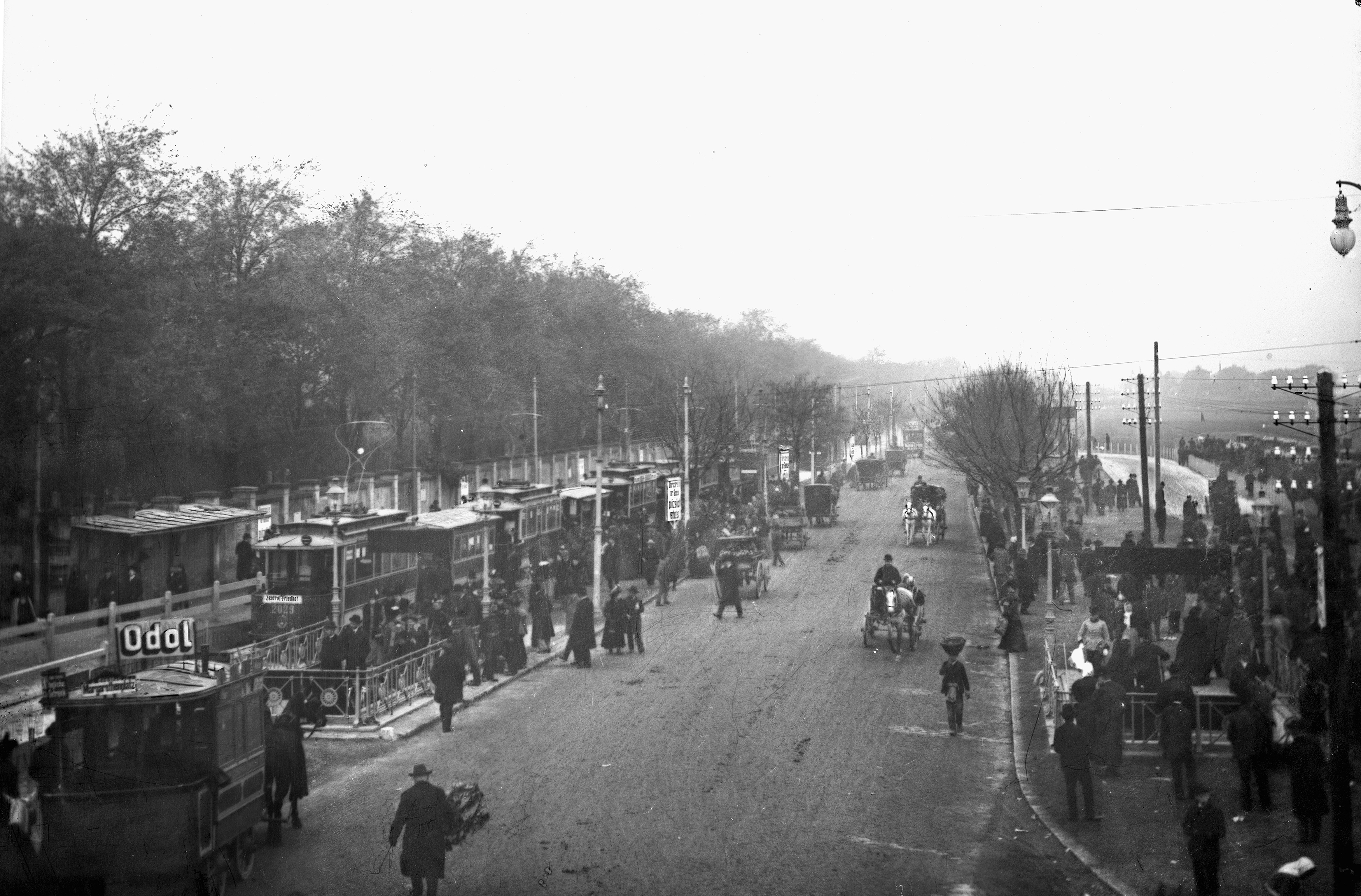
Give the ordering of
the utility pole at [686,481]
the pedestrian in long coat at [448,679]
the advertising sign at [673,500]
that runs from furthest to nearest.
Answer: the utility pole at [686,481], the advertising sign at [673,500], the pedestrian in long coat at [448,679]

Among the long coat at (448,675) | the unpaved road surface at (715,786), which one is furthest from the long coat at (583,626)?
the long coat at (448,675)

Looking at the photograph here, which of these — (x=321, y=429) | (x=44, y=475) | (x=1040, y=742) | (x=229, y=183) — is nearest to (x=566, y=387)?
(x=321, y=429)

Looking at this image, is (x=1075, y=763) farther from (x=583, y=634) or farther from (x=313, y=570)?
(x=313, y=570)

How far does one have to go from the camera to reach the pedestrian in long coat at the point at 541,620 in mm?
17953

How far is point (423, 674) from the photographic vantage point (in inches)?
587

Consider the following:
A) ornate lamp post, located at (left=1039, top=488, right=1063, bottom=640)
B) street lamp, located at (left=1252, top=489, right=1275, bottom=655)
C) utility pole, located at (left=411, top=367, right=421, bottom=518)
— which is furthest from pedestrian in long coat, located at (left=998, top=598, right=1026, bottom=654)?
utility pole, located at (left=411, top=367, right=421, bottom=518)

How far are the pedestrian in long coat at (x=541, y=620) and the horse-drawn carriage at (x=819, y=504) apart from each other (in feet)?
62.0

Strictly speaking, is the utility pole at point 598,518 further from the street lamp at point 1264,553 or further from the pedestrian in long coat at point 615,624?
the street lamp at point 1264,553

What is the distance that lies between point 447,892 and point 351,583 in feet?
41.1

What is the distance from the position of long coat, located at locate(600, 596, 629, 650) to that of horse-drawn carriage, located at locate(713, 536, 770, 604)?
14.6ft

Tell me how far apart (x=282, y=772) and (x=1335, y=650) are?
343 inches

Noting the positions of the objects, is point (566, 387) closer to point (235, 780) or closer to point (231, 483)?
point (231, 483)

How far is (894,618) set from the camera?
18.1 meters

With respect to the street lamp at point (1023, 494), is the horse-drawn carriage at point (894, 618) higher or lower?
lower
